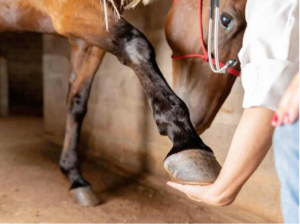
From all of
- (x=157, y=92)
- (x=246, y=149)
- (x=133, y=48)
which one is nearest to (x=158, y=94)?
(x=157, y=92)

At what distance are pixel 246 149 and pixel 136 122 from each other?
1456 millimetres

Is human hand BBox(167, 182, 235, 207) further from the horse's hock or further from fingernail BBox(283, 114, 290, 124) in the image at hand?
the horse's hock

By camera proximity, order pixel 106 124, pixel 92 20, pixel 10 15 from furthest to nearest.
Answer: pixel 106 124 → pixel 10 15 → pixel 92 20

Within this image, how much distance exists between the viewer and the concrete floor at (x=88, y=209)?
4.45 ft

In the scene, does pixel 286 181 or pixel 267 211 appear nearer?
pixel 286 181

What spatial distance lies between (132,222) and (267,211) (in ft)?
1.98

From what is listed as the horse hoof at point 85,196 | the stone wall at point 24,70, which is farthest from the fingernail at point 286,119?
the stone wall at point 24,70

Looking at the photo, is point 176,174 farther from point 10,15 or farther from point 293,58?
point 10,15

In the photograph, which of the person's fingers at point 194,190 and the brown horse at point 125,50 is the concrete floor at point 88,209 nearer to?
the brown horse at point 125,50

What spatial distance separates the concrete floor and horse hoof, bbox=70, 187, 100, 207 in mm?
31

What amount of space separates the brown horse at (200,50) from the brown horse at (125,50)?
22cm

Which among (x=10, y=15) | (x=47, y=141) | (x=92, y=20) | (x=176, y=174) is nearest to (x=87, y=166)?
(x=47, y=141)

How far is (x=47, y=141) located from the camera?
247 cm

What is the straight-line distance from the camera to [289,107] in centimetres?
44
